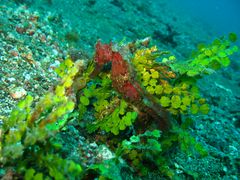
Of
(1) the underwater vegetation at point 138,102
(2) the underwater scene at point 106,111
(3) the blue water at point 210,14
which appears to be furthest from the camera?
(3) the blue water at point 210,14

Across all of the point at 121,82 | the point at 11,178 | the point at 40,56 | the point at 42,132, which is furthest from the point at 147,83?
the point at 40,56

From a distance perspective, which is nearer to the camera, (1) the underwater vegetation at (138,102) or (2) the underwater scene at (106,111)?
(2) the underwater scene at (106,111)

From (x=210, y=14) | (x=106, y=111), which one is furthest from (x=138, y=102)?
(x=210, y=14)

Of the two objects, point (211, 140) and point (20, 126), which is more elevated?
point (20, 126)

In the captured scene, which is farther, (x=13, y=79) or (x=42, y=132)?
(x=13, y=79)

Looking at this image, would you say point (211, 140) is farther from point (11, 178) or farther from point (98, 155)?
point (11, 178)

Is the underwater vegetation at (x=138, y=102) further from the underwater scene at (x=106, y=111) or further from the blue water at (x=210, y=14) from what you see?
the blue water at (x=210, y=14)

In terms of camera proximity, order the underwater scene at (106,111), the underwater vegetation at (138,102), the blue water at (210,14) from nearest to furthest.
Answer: the underwater scene at (106,111) → the underwater vegetation at (138,102) → the blue water at (210,14)

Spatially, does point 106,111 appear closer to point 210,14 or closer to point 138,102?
point 138,102

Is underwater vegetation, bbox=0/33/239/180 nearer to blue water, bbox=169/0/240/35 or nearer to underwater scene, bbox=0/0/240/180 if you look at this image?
underwater scene, bbox=0/0/240/180

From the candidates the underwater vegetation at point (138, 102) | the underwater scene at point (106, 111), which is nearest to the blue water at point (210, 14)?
the underwater scene at point (106, 111)
